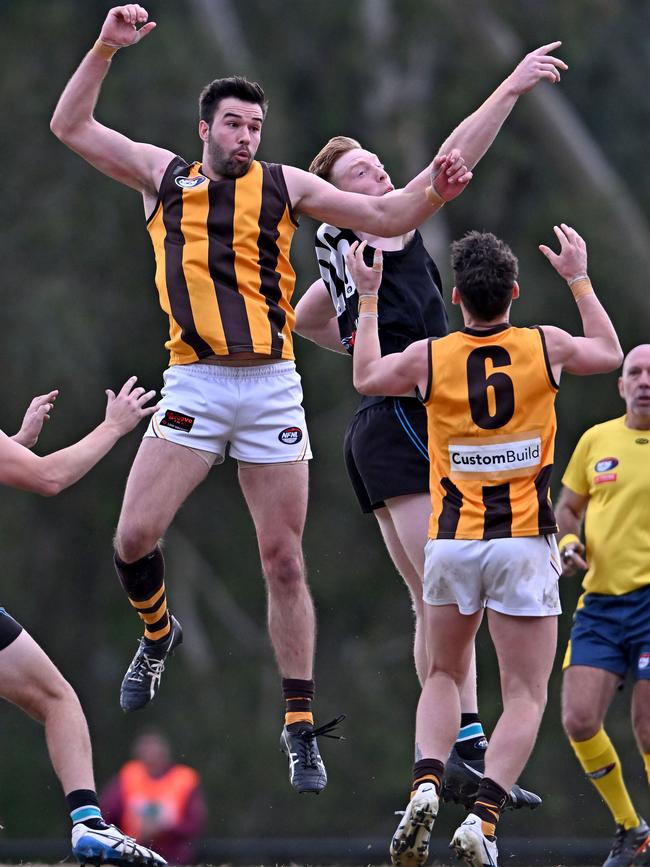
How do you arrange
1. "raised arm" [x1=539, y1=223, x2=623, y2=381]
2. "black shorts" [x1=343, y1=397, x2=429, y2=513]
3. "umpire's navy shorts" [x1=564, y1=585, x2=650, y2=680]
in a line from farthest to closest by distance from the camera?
"umpire's navy shorts" [x1=564, y1=585, x2=650, y2=680]
"black shorts" [x1=343, y1=397, x2=429, y2=513]
"raised arm" [x1=539, y1=223, x2=623, y2=381]

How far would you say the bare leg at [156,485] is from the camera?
22.9 feet

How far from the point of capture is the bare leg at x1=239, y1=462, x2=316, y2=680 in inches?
283

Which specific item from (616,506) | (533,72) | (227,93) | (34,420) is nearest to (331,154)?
(227,93)

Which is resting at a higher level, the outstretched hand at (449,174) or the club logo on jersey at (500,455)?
the outstretched hand at (449,174)

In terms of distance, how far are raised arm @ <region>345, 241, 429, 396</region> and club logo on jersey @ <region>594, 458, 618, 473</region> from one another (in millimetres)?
1845

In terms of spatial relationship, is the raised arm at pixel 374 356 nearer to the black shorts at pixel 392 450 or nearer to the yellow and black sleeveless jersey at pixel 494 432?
the yellow and black sleeveless jersey at pixel 494 432

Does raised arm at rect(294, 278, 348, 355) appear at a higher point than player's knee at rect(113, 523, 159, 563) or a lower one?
higher

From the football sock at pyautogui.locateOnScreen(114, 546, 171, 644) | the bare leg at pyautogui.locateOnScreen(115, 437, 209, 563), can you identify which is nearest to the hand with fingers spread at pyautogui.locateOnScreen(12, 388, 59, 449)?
the bare leg at pyautogui.locateOnScreen(115, 437, 209, 563)

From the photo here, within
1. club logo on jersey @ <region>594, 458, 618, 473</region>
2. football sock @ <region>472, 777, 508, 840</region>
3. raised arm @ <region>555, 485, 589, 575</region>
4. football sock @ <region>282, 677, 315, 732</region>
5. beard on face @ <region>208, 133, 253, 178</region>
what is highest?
beard on face @ <region>208, 133, 253, 178</region>

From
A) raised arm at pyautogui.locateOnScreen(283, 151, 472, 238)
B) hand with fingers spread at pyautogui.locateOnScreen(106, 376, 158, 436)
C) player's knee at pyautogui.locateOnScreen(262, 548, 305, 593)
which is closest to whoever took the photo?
hand with fingers spread at pyautogui.locateOnScreen(106, 376, 158, 436)

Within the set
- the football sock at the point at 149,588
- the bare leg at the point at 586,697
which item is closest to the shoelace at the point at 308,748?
the football sock at the point at 149,588

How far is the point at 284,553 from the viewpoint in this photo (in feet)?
23.7

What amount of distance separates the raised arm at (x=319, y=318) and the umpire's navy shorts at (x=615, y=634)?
174 centimetres

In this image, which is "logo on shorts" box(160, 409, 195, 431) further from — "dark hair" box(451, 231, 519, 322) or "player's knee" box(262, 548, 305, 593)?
"dark hair" box(451, 231, 519, 322)
